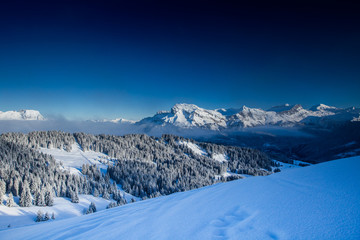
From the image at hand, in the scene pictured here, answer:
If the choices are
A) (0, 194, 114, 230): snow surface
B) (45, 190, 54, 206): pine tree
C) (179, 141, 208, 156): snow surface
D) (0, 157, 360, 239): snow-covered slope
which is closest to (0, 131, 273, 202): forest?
(45, 190, 54, 206): pine tree

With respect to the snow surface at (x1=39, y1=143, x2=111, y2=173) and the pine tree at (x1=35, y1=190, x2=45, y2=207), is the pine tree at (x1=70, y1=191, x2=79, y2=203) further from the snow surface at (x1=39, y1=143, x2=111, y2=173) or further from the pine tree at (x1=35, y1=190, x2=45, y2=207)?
the snow surface at (x1=39, y1=143, x2=111, y2=173)

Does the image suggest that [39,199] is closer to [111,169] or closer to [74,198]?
[74,198]

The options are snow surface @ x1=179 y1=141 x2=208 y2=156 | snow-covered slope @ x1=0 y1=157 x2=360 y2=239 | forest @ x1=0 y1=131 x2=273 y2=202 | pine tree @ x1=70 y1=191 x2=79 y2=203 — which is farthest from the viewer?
snow surface @ x1=179 y1=141 x2=208 y2=156

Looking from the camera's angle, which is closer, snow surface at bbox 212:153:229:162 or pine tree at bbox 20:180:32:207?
pine tree at bbox 20:180:32:207

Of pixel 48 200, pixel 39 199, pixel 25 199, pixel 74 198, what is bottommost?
pixel 74 198

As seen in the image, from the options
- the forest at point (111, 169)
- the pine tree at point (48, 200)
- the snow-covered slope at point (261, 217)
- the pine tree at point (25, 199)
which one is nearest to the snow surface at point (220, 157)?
the forest at point (111, 169)

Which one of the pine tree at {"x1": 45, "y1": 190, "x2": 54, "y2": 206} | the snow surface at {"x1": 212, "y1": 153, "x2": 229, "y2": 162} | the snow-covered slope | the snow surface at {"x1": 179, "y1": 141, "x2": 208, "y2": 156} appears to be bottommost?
the snow surface at {"x1": 212, "y1": 153, "x2": 229, "y2": 162}

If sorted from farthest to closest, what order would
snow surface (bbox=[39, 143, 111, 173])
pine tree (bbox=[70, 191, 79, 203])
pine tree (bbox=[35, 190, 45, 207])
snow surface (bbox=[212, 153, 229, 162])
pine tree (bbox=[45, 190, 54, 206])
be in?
snow surface (bbox=[212, 153, 229, 162]) < snow surface (bbox=[39, 143, 111, 173]) < pine tree (bbox=[70, 191, 79, 203]) < pine tree (bbox=[45, 190, 54, 206]) < pine tree (bbox=[35, 190, 45, 207])

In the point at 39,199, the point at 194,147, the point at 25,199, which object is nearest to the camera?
the point at 25,199

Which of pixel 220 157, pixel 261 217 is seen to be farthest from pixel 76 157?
pixel 261 217

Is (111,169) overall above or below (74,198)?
above

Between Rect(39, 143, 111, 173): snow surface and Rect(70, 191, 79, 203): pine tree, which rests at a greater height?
Rect(39, 143, 111, 173): snow surface

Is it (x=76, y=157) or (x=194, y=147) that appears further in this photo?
(x=194, y=147)

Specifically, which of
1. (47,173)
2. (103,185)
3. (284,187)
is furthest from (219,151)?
(284,187)
